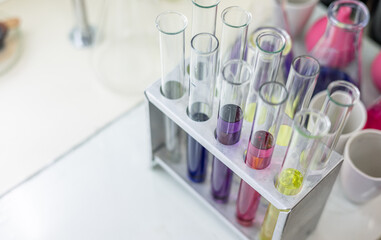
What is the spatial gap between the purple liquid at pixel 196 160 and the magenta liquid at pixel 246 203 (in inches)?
2.4

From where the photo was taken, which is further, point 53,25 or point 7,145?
point 53,25

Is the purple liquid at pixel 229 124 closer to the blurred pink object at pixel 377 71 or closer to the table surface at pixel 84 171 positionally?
the table surface at pixel 84 171

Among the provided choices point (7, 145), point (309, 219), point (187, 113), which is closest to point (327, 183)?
point (309, 219)

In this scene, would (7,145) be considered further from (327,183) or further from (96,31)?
(327,183)

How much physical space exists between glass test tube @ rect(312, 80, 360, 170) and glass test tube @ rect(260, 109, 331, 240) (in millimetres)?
13

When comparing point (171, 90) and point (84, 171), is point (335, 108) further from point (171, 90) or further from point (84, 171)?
point (84, 171)

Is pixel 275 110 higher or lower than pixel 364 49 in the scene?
higher

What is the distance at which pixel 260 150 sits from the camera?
0.45 metres

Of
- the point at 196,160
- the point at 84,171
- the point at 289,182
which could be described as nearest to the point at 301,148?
the point at 289,182

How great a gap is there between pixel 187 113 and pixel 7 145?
0.28 m

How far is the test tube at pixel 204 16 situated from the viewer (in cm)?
47

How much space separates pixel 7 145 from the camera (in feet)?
2.06

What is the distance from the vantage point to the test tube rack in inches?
17.7

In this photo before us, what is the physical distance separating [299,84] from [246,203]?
149 millimetres
